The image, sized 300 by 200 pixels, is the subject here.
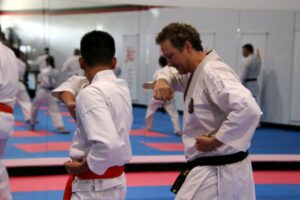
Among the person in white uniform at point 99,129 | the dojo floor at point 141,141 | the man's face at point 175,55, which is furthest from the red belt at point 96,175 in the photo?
the dojo floor at point 141,141

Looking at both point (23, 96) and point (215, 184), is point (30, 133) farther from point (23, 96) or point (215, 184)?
point (215, 184)

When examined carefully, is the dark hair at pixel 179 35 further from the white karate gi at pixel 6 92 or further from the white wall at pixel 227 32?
the white wall at pixel 227 32

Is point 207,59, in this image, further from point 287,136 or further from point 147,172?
point 287,136

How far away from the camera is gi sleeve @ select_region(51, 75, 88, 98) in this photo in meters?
2.79

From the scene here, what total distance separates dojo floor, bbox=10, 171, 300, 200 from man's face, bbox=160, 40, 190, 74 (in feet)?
10.1

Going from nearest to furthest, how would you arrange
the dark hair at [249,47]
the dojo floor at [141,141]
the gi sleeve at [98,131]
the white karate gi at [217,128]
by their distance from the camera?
1. the gi sleeve at [98,131]
2. the white karate gi at [217,128]
3. the dojo floor at [141,141]
4. the dark hair at [249,47]

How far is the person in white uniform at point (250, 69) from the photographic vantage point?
10.0m

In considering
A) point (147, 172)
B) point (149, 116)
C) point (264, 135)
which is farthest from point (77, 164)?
point (264, 135)

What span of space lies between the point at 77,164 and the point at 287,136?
8457 mm

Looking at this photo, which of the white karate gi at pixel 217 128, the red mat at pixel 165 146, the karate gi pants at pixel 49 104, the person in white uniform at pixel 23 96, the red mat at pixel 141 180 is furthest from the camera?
the person in white uniform at pixel 23 96

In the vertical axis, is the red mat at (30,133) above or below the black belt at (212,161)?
below

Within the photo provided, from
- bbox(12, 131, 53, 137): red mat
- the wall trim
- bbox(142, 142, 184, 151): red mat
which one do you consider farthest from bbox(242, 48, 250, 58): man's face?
bbox(12, 131, 53, 137): red mat

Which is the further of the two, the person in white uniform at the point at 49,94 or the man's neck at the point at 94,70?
the person in white uniform at the point at 49,94

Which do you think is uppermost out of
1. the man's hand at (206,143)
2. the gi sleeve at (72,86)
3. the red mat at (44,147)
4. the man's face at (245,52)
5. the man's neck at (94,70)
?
the man's neck at (94,70)
